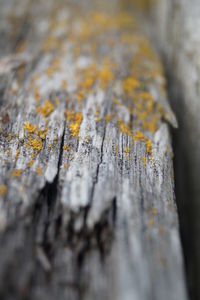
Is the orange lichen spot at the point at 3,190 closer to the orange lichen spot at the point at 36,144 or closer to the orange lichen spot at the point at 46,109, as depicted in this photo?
the orange lichen spot at the point at 36,144

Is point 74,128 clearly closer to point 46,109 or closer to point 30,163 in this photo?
point 46,109

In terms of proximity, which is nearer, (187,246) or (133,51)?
(187,246)

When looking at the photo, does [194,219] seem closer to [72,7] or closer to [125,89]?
[125,89]

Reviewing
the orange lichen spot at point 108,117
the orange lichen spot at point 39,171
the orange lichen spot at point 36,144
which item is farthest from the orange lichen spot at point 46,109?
the orange lichen spot at point 39,171

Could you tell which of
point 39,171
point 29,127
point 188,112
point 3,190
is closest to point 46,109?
point 29,127

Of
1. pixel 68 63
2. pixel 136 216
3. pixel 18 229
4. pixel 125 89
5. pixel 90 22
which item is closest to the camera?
pixel 18 229

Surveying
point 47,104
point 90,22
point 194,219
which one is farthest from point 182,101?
point 90,22

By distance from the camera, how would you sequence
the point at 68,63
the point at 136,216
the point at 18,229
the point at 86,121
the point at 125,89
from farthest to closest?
the point at 68,63, the point at 125,89, the point at 86,121, the point at 136,216, the point at 18,229

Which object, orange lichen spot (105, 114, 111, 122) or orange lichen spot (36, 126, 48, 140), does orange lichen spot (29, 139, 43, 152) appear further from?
orange lichen spot (105, 114, 111, 122)
